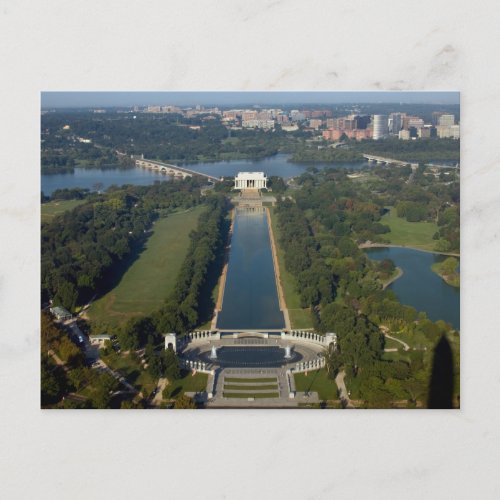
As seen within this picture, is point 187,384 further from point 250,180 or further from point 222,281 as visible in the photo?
point 250,180

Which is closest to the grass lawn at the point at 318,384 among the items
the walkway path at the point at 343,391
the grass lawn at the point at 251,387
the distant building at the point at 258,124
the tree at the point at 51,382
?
the walkway path at the point at 343,391

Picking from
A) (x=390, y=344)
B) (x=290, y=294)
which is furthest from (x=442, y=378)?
(x=290, y=294)

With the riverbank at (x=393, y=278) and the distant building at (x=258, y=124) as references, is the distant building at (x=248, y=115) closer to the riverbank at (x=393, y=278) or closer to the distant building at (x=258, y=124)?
the distant building at (x=258, y=124)

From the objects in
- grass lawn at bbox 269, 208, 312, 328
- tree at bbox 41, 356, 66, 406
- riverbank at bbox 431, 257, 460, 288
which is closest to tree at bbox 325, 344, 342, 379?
grass lawn at bbox 269, 208, 312, 328

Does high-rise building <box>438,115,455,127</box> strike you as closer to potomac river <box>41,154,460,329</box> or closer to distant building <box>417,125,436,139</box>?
distant building <box>417,125,436,139</box>

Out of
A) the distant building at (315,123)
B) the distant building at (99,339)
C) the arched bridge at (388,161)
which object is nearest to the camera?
the distant building at (99,339)
